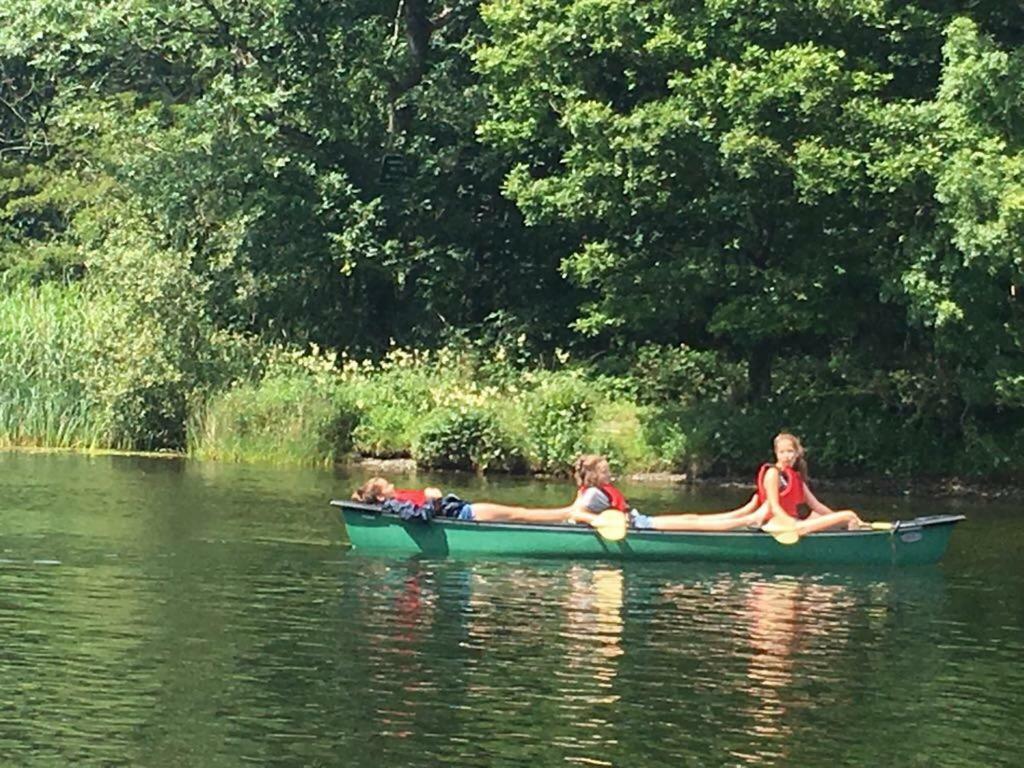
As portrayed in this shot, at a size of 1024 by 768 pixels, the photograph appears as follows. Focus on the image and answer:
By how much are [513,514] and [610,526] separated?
1131 mm

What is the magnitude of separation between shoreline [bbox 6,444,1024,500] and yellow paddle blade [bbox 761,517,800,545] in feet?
31.5

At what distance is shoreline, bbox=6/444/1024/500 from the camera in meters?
31.3

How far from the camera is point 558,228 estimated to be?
128 feet

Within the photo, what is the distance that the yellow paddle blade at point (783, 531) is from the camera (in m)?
21.5

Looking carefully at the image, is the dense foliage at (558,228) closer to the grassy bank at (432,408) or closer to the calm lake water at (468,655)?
the grassy bank at (432,408)

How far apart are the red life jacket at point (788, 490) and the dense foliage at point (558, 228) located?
7.02m

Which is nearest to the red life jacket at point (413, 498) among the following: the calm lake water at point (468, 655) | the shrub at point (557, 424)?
the calm lake water at point (468, 655)

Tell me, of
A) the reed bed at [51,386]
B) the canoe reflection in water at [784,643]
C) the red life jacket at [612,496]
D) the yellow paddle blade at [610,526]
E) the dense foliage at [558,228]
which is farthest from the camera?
the reed bed at [51,386]

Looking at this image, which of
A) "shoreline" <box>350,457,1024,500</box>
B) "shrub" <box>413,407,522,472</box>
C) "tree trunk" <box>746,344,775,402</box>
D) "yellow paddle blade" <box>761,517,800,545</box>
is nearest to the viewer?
"yellow paddle blade" <box>761,517,800,545</box>

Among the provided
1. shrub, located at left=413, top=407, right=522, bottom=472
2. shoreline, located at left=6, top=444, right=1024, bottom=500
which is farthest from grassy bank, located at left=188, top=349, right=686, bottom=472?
shoreline, located at left=6, top=444, right=1024, bottom=500

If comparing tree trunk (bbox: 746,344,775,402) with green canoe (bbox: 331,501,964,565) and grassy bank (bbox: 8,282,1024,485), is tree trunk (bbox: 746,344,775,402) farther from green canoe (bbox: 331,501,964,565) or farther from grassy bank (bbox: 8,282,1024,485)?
green canoe (bbox: 331,501,964,565)

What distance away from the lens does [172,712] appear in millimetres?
13328

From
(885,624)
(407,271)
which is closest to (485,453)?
(407,271)

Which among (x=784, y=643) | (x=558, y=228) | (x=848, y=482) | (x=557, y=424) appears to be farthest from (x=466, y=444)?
(x=784, y=643)
